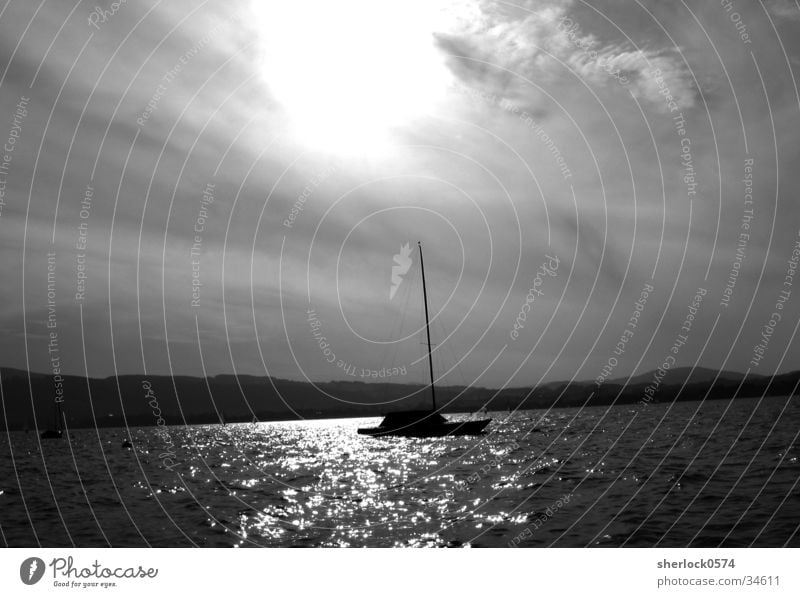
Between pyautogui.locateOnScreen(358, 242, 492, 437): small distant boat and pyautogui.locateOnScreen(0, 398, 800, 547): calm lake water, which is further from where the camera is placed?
pyautogui.locateOnScreen(358, 242, 492, 437): small distant boat

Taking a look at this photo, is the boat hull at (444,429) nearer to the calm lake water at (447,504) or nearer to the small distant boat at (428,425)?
the small distant boat at (428,425)

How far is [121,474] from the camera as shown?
5325 cm

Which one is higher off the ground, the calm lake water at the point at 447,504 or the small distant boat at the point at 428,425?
the calm lake water at the point at 447,504

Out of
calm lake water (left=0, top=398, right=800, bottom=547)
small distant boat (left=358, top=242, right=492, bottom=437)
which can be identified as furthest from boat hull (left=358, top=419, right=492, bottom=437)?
calm lake water (left=0, top=398, right=800, bottom=547)

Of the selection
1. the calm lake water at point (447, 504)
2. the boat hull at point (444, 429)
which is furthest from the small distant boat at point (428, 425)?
the calm lake water at point (447, 504)

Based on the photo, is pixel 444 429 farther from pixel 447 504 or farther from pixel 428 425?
pixel 447 504

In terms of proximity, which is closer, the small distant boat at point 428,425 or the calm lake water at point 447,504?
the calm lake water at point 447,504

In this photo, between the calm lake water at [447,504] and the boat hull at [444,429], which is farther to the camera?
the boat hull at [444,429]

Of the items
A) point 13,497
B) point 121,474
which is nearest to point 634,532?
point 13,497

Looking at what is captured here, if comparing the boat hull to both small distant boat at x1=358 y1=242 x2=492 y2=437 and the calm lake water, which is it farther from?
the calm lake water

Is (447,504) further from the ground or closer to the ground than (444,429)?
further from the ground

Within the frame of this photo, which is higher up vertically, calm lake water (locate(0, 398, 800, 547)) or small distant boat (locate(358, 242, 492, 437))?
calm lake water (locate(0, 398, 800, 547))

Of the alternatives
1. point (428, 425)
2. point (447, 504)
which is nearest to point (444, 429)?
point (428, 425)
